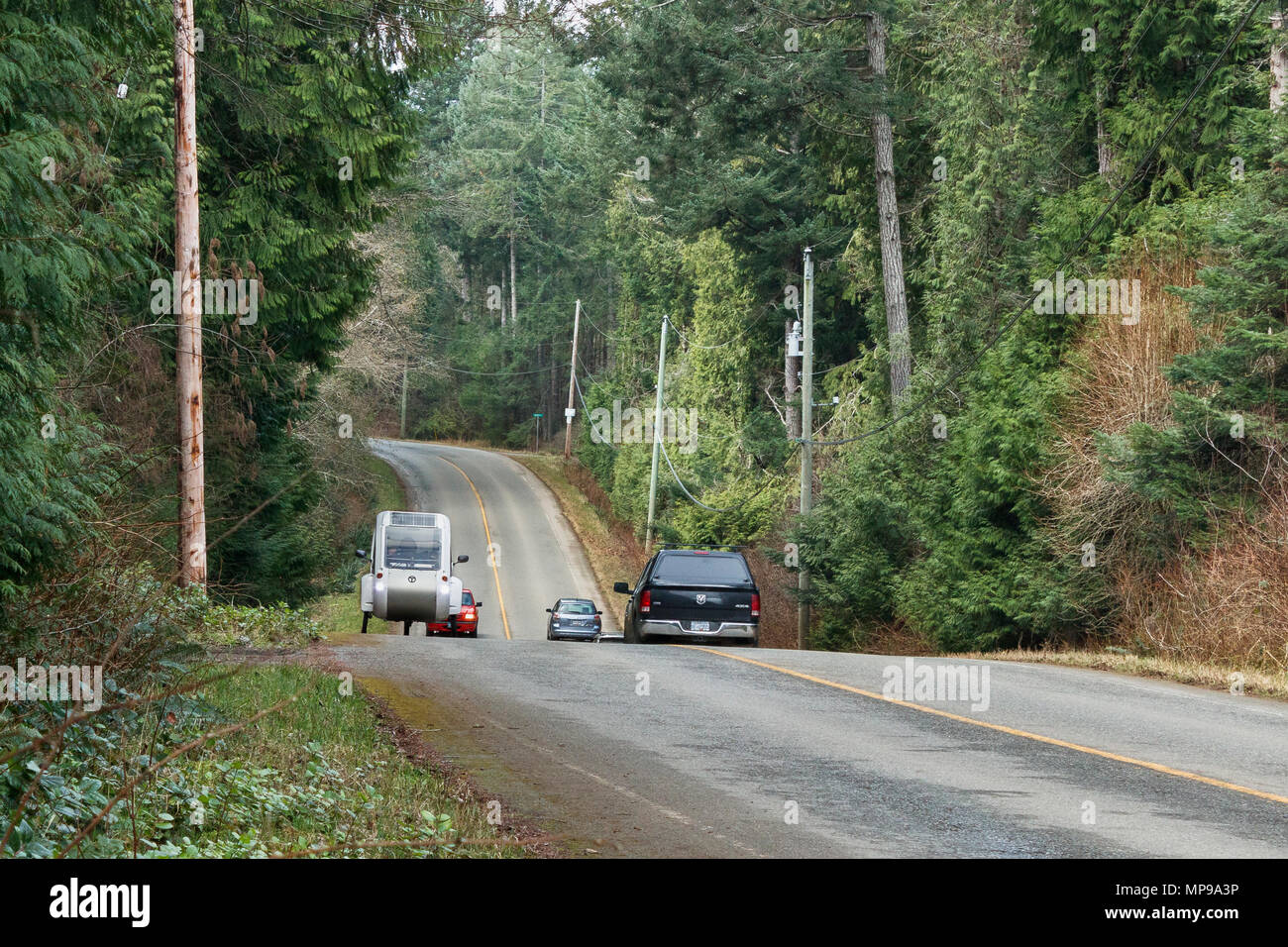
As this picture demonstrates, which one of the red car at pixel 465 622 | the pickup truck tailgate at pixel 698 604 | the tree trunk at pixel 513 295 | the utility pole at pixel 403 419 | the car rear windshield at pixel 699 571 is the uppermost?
the tree trunk at pixel 513 295

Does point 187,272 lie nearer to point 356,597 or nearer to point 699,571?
point 699,571

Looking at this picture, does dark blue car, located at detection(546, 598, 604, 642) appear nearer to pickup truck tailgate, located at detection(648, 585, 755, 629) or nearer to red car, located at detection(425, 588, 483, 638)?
red car, located at detection(425, 588, 483, 638)

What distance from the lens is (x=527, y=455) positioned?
86.6m

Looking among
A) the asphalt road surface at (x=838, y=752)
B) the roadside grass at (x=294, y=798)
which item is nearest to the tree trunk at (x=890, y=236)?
the asphalt road surface at (x=838, y=752)

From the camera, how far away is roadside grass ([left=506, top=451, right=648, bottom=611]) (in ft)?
179

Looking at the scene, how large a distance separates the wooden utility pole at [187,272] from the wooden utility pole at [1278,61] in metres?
16.3

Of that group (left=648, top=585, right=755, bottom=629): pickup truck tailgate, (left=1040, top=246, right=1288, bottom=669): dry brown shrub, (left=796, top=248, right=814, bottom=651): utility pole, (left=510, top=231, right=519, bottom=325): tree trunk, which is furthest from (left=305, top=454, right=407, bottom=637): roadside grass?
(left=510, top=231, right=519, bottom=325): tree trunk

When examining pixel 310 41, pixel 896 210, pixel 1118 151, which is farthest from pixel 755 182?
pixel 310 41

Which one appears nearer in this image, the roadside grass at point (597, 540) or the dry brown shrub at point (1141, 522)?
the dry brown shrub at point (1141, 522)

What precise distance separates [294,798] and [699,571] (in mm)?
15368

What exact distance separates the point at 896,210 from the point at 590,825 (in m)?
31.7

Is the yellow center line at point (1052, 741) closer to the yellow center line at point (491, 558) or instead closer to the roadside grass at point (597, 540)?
the yellow center line at point (491, 558)

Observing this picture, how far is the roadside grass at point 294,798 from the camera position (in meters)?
6.48
